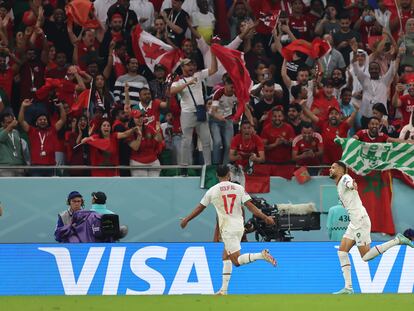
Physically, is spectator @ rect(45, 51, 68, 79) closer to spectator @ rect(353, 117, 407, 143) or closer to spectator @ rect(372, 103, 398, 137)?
spectator @ rect(353, 117, 407, 143)

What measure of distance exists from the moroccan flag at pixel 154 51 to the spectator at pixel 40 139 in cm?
213

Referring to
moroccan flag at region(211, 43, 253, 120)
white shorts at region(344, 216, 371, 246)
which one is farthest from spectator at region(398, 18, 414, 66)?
white shorts at region(344, 216, 371, 246)

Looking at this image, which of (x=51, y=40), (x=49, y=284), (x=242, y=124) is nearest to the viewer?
(x=49, y=284)

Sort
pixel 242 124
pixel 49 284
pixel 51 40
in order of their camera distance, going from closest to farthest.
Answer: pixel 49 284
pixel 242 124
pixel 51 40

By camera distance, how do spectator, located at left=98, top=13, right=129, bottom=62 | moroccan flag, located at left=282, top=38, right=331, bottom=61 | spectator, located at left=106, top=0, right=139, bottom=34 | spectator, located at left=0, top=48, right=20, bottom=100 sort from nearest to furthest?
spectator, located at left=0, top=48, right=20, bottom=100 < moroccan flag, located at left=282, top=38, right=331, bottom=61 < spectator, located at left=98, top=13, right=129, bottom=62 < spectator, located at left=106, top=0, right=139, bottom=34

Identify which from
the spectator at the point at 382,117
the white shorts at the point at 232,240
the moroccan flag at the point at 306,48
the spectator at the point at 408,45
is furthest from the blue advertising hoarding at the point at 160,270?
the spectator at the point at 408,45

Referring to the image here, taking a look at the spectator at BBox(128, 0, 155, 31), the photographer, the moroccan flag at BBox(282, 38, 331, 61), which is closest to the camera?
the photographer

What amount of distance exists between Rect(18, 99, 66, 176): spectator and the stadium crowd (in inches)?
0.9

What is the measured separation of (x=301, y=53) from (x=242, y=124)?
247 centimetres

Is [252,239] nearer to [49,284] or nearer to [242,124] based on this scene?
[242,124]

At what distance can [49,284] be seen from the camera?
60.8ft

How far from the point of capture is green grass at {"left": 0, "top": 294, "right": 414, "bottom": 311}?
14086 mm

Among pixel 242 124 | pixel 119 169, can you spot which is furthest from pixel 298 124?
pixel 119 169

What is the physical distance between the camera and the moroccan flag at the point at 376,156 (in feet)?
67.1
